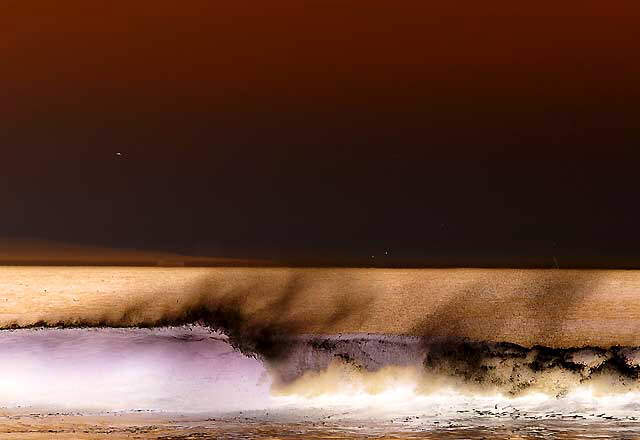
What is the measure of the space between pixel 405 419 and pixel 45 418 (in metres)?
3.50

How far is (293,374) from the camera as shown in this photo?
18672 millimetres

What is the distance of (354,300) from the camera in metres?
27.8

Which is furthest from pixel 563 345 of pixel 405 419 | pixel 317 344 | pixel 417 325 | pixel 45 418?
pixel 45 418

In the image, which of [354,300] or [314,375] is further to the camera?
[354,300]

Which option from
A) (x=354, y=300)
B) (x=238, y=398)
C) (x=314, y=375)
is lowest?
(x=238, y=398)

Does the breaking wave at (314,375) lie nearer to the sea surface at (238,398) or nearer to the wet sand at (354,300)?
the sea surface at (238,398)

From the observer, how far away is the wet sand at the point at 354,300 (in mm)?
23891

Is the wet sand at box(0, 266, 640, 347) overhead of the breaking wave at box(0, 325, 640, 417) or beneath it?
overhead

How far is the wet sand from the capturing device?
2389 centimetres

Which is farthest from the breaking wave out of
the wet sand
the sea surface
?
the wet sand

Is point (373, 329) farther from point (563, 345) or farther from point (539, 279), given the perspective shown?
Answer: point (539, 279)

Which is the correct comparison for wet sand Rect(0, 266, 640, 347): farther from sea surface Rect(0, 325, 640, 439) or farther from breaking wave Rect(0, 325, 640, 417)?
sea surface Rect(0, 325, 640, 439)

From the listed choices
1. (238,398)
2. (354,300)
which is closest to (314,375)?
(238,398)

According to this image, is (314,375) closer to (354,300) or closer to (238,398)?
(238,398)
